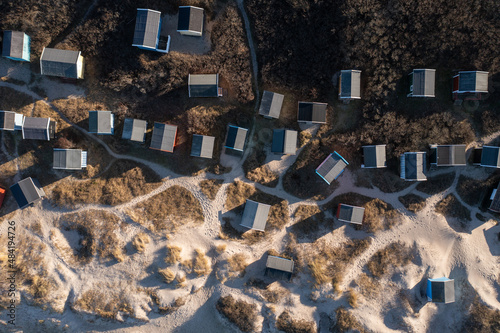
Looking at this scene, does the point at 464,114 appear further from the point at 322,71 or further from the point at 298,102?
the point at 298,102

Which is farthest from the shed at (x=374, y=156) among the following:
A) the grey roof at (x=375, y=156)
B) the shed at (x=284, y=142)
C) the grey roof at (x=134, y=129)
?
the grey roof at (x=134, y=129)

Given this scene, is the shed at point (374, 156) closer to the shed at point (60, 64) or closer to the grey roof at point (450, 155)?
the grey roof at point (450, 155)

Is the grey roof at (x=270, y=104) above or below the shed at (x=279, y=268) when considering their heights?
above

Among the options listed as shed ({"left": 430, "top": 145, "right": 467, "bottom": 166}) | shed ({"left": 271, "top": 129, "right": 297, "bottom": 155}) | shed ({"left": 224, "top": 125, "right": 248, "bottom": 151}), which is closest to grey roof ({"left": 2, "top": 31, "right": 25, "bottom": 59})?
shed ({"left": 224, "top": 125, "right": 248, "bottom": 151})

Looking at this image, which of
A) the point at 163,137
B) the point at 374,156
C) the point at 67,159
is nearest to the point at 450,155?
the point at 374,156

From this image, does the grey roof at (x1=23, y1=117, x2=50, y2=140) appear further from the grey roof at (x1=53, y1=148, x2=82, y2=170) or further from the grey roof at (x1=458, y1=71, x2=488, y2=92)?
the grey roof at (x1=458, y1=71, x2=488, y2=92)

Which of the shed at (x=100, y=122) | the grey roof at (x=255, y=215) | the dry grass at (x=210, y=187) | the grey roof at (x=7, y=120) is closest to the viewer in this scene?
the grey roof at (x=7, y=120)

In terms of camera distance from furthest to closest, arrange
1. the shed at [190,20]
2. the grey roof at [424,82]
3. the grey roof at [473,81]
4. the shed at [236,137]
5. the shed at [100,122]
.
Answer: the shed at [236,137], the shed at [100,122], the shed at [190,20], the grey roof at [424,82], the grey roof at [473,81]

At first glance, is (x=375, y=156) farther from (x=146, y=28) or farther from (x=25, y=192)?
(x=25, y=192)
